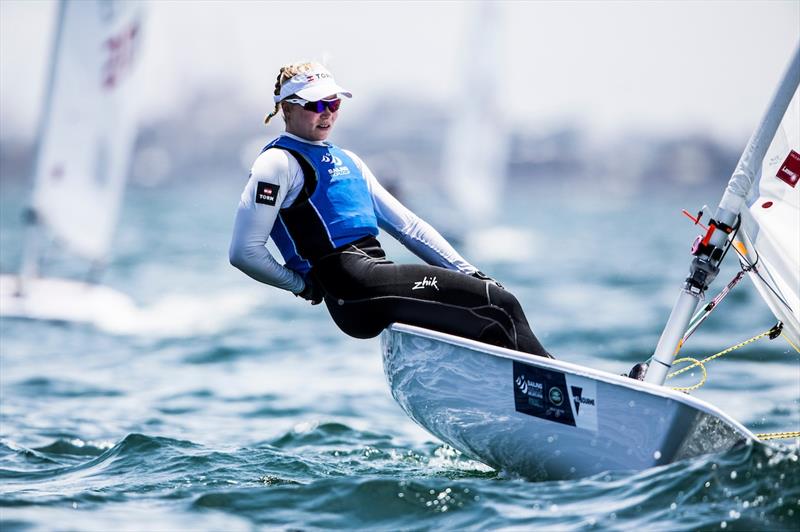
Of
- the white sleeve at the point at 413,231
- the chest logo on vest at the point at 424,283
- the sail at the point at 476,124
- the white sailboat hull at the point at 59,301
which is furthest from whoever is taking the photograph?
the sail at the point at 476,124

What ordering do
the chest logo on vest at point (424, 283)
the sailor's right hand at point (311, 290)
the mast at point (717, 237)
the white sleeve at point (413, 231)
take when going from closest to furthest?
the mast at point (717, 237) → the chest logo on vest at point (424, 283) → the sailor's right hand at point (311, 290) → the white sleeve at point (413, 231)

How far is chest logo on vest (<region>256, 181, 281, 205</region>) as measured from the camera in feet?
12.1

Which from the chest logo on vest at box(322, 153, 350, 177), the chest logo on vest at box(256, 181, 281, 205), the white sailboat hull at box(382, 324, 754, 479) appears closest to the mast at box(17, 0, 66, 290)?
the chest logo on vest at box(322, 153, 350, 177)

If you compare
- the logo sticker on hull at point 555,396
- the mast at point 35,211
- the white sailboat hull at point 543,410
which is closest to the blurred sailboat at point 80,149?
the mast at point 35,211

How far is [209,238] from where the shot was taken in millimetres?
29281

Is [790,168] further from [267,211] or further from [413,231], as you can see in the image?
[267,211]

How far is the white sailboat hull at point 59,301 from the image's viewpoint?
9.81 meters

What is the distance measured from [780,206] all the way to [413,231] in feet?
4.35

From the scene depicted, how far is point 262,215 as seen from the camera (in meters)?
3.73

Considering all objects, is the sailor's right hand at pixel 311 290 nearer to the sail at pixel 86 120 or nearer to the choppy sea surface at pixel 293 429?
the choppy sea surface at pixel 293 429

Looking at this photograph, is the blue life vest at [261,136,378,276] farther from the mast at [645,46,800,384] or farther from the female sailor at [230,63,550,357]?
the mast at [645,46,800,384]

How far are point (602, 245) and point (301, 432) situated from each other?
82.8 ft

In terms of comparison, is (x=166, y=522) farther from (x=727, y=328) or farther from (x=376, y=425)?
(x=727, y=328)

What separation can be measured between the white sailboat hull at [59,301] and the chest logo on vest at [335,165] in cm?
656
